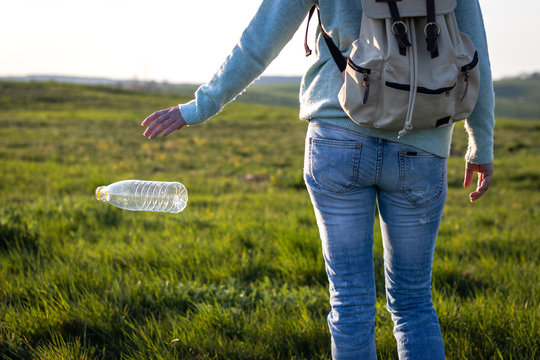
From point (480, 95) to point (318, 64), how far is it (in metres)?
0.68

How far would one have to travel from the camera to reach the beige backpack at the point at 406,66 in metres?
1.73

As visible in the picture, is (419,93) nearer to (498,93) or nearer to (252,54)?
(252,54)

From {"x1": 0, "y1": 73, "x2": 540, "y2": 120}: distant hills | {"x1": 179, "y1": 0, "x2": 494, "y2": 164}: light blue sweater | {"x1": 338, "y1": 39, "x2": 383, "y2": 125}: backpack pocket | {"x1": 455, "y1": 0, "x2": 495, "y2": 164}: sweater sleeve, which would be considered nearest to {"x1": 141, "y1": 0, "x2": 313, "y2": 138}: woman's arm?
{"x1": 179, "y1": 0, "x2": 494, "y2": 164}: light blue sweater

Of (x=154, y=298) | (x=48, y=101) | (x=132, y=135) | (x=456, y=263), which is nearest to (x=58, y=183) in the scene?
(x=154, y=298)

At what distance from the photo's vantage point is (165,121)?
201cm

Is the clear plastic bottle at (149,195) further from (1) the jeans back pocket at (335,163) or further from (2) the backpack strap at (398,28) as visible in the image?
(2) the backpack strap at (398,28)

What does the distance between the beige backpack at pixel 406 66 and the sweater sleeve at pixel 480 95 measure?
0.49 ft

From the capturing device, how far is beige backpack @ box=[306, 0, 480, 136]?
173 centimetres

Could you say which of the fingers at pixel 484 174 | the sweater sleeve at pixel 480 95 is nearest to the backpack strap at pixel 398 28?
the sweater sleeve at pixel 480 95

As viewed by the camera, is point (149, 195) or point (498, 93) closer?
point (149, 195)

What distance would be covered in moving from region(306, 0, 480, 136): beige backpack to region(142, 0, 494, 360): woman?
11 cm

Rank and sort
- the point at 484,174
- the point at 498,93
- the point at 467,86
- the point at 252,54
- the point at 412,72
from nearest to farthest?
1. the point at 412,72
2. the point at 467,86
3. the point at 252,54
4. the point at 484,174
5. the point at 498,93

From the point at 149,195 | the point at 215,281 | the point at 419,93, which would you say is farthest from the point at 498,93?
the point at 419,93

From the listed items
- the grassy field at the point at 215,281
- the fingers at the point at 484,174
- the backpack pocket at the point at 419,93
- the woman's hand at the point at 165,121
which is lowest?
the grassy field at the point at 215,281
